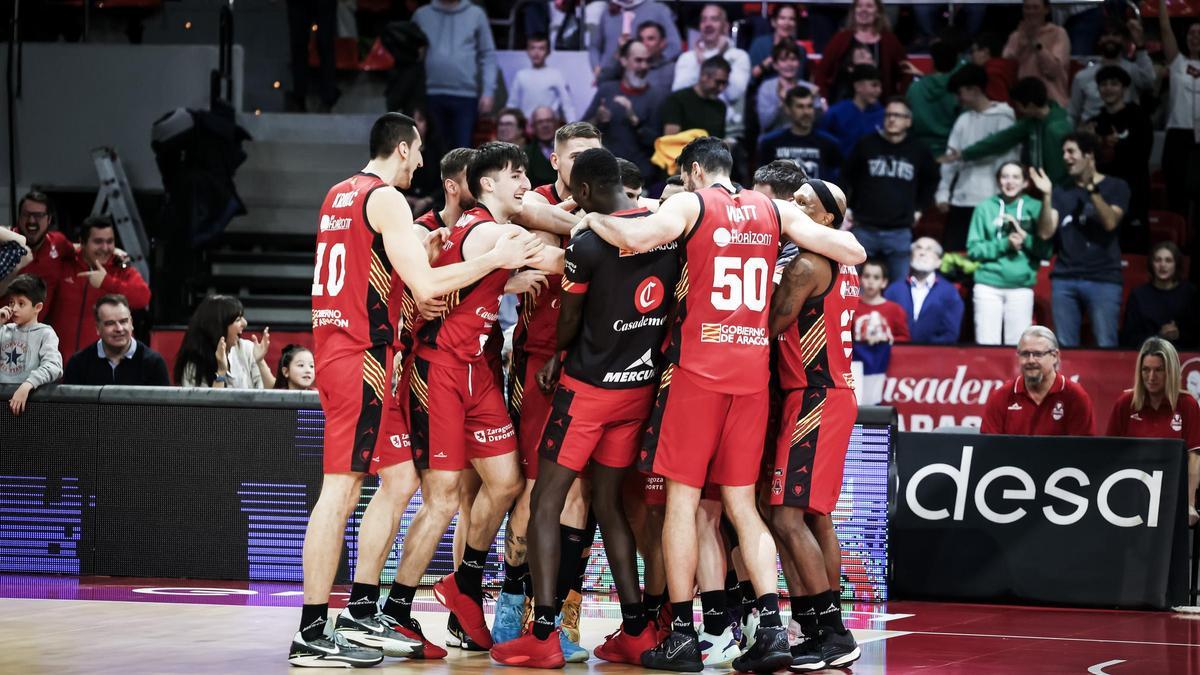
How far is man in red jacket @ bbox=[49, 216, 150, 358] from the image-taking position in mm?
12375

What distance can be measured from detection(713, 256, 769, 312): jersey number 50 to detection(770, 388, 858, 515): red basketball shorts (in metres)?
0.62

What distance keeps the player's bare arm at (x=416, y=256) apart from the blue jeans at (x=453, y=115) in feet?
27.6

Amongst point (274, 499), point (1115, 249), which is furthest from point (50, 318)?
point (1115, 249)

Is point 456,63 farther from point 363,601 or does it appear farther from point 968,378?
point 363,601

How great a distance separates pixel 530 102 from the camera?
15.1 m

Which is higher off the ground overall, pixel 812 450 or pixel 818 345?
pixel 818 345

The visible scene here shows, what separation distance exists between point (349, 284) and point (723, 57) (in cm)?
840

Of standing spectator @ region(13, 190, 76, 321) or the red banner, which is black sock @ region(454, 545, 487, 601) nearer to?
the red banner

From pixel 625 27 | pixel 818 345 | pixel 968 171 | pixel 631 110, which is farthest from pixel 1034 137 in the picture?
pixel 818 345

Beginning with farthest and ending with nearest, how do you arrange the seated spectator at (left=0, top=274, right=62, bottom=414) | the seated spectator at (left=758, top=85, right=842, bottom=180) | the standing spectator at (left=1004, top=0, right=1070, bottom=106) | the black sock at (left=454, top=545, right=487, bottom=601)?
the standing spectator at (left=1004, top=0, right=1070, bottom=106) < the seated spectator at (left=758, top=85, right=842, bottom=180) < the seated spectator at (left=0, top=274, right=62, bottom=414) < the black sock at (left=454, top=545, right=487, bottom=601)

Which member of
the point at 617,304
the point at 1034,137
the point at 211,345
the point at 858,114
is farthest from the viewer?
the point at 858,114

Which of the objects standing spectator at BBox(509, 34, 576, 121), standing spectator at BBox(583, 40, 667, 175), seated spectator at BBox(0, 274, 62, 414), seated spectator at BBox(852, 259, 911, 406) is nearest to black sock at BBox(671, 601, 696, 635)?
seated spectator at BBox(0, 274, 62, 414)

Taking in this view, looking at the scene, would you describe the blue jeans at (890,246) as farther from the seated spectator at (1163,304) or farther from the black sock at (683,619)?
the black sock at (683,619)

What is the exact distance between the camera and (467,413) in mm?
7172
